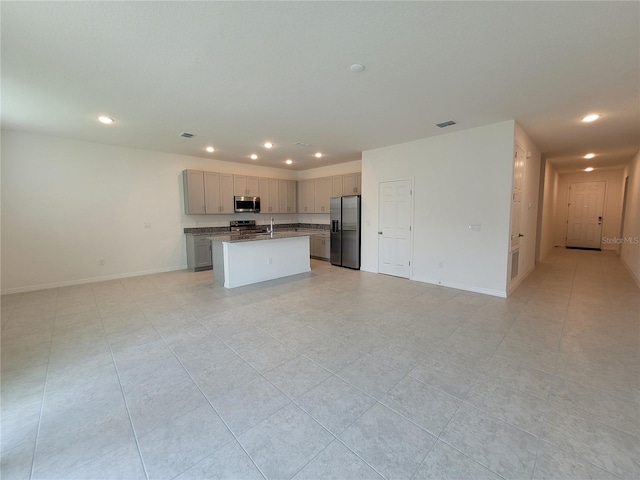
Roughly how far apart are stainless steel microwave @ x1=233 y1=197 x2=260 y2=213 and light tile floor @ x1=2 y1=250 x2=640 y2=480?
3495 mm

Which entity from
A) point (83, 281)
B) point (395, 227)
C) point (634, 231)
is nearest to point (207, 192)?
point (83, 281)

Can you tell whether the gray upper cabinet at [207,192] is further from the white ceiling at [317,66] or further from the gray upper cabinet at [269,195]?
the white ceiling at [317,66]

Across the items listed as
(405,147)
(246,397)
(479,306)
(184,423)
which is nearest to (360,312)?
(479,306)

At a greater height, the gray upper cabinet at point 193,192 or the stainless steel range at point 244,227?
the gray upper cabinet at point 193,192

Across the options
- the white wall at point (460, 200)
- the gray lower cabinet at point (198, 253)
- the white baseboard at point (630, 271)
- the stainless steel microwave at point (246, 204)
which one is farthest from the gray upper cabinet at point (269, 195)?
the white baseboard at point (630, 271)

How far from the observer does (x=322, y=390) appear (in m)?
2.09

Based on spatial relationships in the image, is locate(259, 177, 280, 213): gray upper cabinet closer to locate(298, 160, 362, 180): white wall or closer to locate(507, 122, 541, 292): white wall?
locate(298, 160, 362, 180): white wall

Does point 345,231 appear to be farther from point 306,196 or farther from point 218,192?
point 218,192

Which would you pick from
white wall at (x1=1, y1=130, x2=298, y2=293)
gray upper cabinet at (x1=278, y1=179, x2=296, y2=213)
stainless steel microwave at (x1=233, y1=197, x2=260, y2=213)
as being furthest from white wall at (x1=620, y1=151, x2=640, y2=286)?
white wall at (x1=1, y1=130, x2=298, y2=293)

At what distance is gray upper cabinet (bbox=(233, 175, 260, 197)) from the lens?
6.96 metres

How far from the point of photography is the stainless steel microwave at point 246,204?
22.9 ft

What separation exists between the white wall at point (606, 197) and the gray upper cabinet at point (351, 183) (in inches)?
309

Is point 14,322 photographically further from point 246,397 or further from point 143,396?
point 246,397

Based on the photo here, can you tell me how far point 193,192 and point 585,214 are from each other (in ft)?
40.6
